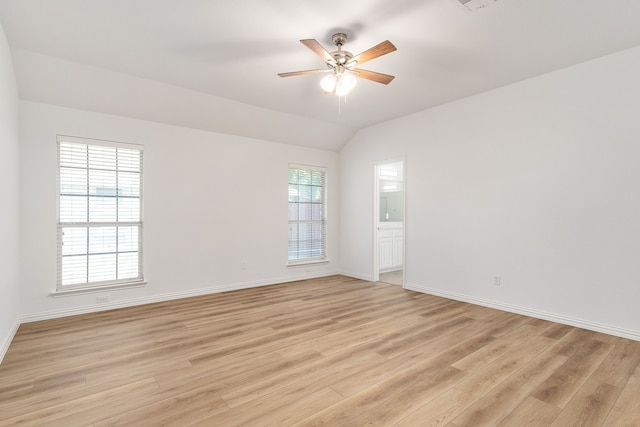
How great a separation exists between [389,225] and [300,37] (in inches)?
172

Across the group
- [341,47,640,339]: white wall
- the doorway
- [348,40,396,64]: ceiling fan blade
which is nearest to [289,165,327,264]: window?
the doorway

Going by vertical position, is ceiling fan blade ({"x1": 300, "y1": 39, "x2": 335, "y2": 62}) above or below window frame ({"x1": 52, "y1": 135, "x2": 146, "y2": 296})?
above

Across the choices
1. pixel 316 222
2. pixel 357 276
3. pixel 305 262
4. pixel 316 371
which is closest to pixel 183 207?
pixel 305 262

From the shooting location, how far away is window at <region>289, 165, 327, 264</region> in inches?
235

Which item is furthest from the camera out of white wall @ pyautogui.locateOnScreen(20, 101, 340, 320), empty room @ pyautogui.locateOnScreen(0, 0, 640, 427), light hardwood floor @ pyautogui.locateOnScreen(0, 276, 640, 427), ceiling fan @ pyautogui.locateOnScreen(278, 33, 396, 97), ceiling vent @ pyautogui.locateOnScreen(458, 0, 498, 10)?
white wall @ pyautogui.locateOnScreen(20, 101, 340, 320)

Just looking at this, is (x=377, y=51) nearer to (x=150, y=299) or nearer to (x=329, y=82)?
(x=329, y=82)

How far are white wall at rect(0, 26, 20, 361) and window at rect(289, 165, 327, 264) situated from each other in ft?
12.3

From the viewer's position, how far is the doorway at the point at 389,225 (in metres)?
5.89

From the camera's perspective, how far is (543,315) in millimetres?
3662

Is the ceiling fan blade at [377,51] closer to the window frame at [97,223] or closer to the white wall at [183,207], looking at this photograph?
the white wall at [183,207]

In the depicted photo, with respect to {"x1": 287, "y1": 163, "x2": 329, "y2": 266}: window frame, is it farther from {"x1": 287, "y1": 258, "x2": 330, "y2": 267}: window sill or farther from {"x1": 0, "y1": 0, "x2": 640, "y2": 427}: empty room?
{"x1": 0, "y1": 0, "x2": 640, "y2": 427}: empty room

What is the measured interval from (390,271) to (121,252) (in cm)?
504

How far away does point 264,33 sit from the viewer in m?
2.83

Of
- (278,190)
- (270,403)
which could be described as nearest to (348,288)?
(278,190)
